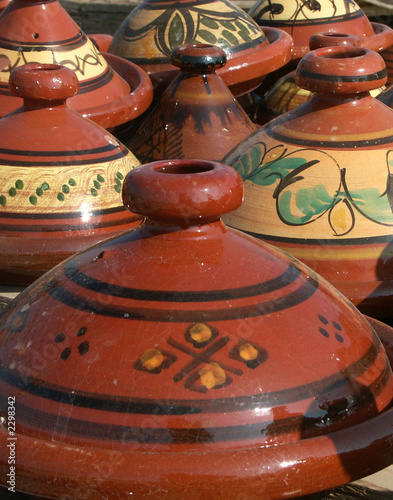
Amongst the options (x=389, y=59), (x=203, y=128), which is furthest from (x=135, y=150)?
(x=389, y=59)

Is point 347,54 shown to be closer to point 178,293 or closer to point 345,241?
point 345,241

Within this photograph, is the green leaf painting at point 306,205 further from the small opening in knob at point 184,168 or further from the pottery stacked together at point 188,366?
the small opening in knob at point 184,168

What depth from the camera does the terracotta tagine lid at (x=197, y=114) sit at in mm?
3416

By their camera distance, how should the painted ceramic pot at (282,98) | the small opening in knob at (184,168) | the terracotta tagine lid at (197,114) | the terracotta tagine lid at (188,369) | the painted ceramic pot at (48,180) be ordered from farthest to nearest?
the painted ceramic pot at (282,98) → the terracotta tagine lid at (197,114) → the painted ceramic pot at (48,180) → the small opening in knob at (184,168) → the terracotta tagine lid at (188,369)

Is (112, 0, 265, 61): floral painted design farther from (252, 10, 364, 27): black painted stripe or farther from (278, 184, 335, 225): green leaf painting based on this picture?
(278, 184, 335, 225): green leaf painting

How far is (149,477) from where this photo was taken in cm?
139

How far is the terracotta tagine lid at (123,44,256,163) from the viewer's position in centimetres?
342

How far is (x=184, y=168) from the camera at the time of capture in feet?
5.66

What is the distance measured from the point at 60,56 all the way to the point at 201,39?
2.32 feet

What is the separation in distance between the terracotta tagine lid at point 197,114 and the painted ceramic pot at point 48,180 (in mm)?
694

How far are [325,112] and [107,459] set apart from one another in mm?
1489

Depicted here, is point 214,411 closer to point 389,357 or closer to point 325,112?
point 389,357

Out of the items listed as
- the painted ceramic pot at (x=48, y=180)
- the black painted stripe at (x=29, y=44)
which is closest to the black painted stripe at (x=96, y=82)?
the black painted stripe at (x=29, y=44)

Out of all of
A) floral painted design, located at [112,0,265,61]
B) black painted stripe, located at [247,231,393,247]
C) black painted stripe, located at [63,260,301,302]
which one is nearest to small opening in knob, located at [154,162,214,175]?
black painted stripe, located at [63,260,301,302]
